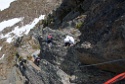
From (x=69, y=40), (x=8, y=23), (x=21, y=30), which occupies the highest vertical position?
(x=8, y=23)

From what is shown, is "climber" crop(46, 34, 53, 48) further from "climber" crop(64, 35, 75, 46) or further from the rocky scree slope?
"climber" crop(64, 35, 75, 46)

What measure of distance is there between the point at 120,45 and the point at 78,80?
18.0 feet

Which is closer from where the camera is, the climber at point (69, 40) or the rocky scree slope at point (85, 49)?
the rocky scree slope at point (85, 49)

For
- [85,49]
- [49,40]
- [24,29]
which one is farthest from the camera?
[24,29]

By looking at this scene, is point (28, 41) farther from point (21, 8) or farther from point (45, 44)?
point (21, 8)

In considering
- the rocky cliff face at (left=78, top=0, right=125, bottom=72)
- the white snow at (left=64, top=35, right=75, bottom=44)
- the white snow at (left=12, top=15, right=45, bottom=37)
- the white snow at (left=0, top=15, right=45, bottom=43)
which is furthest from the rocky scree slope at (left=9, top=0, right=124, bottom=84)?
the white snow at (left=12, top=15, right=45, bottom=37)

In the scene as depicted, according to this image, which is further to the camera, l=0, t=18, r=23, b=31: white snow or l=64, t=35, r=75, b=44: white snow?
l=0, t=18, r=23, b=31: white snow

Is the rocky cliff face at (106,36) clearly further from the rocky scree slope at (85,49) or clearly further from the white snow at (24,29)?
the white snow at (24,29)

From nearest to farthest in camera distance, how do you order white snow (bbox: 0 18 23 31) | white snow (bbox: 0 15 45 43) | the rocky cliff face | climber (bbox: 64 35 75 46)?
1. the rocky cliff face
2. climber (bbox: 64 35 75 46)
3. white snow (bbox: 0 15 45 43)
4. white snow (bbox: 0 18 23 31)

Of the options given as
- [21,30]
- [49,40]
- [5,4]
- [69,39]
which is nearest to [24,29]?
[21,30]

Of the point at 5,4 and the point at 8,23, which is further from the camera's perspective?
the point at 5,4

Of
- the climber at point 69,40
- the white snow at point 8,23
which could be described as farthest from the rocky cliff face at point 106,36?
the white snow at point 8,23

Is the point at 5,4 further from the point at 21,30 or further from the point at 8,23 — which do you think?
the point at 21,30

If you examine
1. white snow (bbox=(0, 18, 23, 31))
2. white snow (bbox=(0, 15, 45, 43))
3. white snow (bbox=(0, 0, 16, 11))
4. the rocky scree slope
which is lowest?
the rocky scree slope
